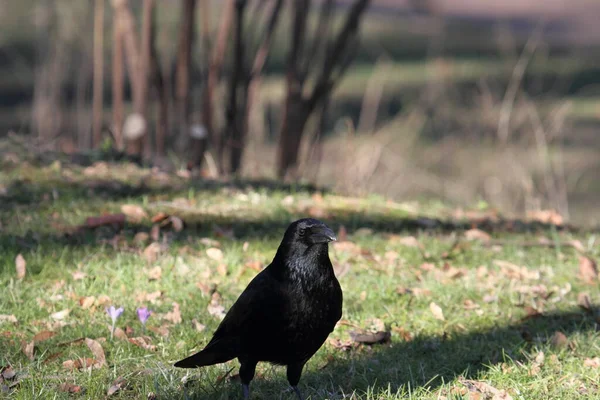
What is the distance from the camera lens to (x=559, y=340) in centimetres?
405

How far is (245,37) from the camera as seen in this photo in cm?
830

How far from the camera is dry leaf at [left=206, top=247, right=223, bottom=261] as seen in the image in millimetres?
4973

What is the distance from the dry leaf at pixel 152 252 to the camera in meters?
4.88

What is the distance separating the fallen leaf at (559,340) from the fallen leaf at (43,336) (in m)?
2.28

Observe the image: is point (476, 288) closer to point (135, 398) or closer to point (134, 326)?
point (134, 326)

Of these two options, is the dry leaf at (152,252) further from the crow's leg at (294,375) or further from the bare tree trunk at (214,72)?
the bare tree trunk at (214,72)

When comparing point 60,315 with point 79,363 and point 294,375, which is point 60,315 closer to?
point 79,363

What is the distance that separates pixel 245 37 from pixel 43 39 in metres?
3.56

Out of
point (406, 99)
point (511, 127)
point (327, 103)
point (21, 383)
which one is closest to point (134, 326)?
point (21, 383)

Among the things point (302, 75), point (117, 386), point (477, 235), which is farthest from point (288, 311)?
point (302, 75)

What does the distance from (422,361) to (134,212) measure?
2470 millimetres

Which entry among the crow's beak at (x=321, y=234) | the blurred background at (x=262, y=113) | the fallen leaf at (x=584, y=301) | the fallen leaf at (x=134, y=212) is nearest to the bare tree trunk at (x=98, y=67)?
the blurred background at (x=262, y=113)

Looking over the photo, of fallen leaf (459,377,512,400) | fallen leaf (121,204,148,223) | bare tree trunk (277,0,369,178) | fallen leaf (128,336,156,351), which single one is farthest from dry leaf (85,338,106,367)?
bare tree trunk (277,0,369,178)

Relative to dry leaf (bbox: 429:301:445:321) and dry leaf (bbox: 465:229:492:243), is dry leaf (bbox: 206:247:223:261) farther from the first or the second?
dry leaf (bbox: 465:229:492:243)
